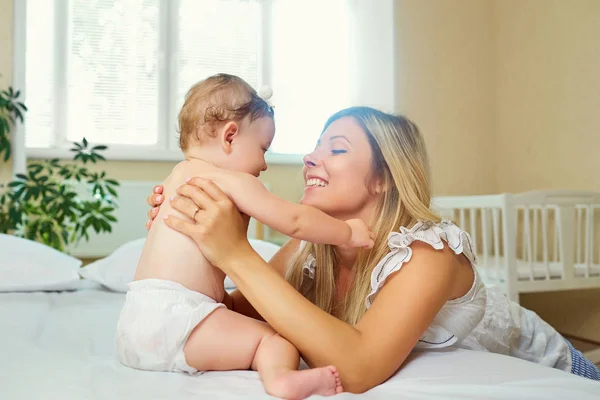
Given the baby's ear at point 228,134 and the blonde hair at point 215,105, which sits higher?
the blonde hair at point 215,105

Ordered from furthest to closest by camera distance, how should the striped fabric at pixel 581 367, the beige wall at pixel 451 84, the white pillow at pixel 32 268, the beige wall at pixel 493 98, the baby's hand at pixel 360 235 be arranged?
1. the beige wall at pixel 451 84
2. the beige wall at pixel 493 98
3. the white pillow at pixel 32 268
4. the striped fabric at pixel 581 367
5. the baby's hand at pixel 360 235

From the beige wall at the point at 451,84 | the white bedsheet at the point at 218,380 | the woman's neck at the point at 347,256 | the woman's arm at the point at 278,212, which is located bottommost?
the white bedsheet at the point at 218,380

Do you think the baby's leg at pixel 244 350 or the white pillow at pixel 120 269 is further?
the white pillow at pixel 120 269

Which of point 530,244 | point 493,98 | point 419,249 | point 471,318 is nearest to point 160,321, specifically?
point 419,249

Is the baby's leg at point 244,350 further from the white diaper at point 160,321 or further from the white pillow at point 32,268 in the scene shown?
the white pillow at point 32,268

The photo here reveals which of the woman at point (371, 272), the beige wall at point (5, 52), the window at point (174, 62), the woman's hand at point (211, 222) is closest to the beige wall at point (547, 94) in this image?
the window at point (174, 62)

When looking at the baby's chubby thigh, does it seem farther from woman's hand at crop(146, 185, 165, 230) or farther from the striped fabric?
the striped fabric

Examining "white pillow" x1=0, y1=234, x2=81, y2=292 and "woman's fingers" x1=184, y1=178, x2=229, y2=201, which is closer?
"woman's fingers" x1=184, y1=178, x2=229, y2=201

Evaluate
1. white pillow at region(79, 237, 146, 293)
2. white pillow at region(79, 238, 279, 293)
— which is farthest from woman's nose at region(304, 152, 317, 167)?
white pillow at region(79, 237, 146, 293)

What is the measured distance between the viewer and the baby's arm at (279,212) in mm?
987

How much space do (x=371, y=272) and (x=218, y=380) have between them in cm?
36

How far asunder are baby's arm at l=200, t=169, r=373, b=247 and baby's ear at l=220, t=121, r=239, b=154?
0.25 feet

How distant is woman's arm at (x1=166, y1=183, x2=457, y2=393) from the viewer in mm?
903

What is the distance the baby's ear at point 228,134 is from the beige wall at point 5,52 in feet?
8.62
